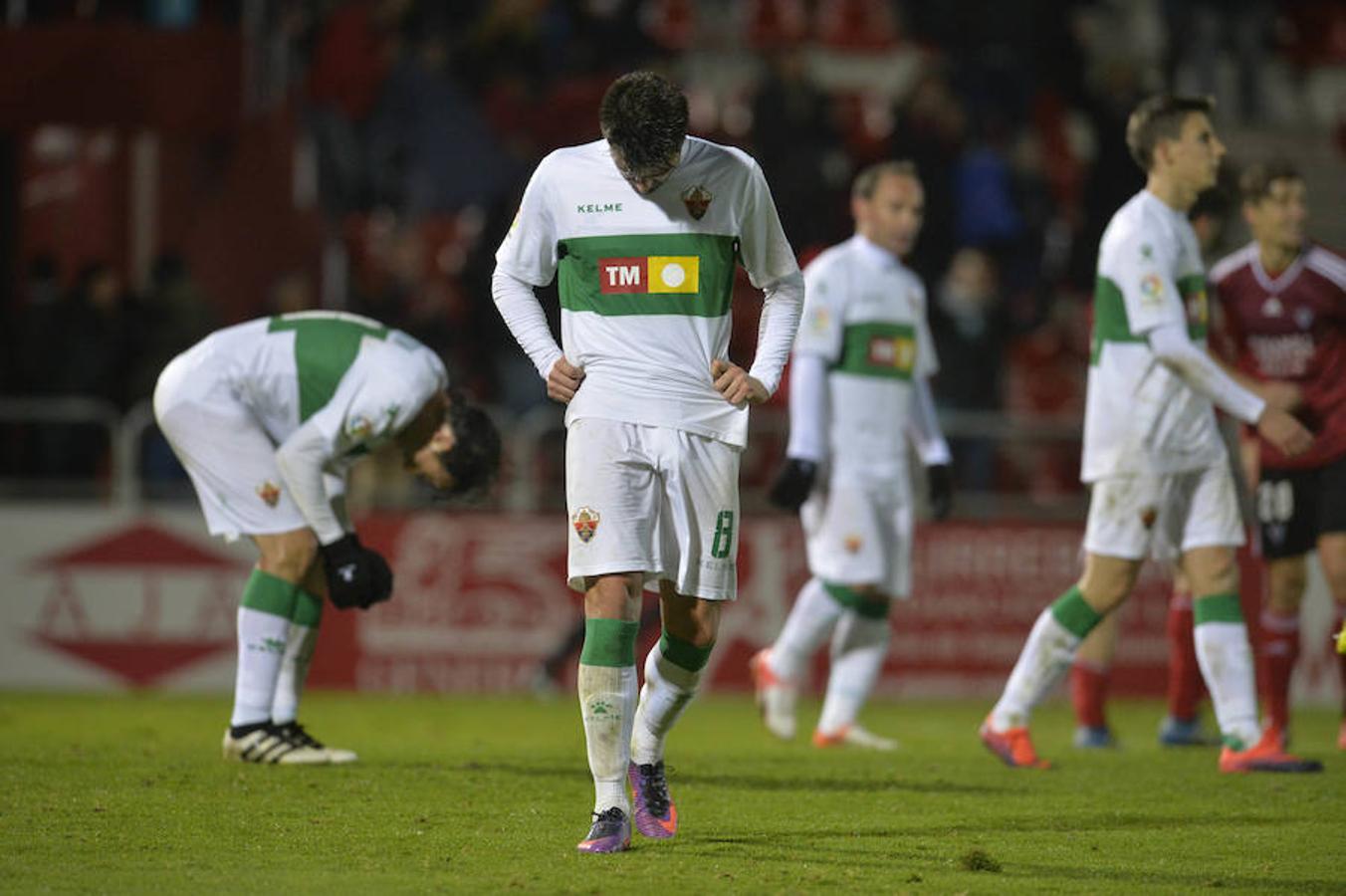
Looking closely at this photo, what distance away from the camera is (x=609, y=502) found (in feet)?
20.9

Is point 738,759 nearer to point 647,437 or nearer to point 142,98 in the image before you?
point 647,437

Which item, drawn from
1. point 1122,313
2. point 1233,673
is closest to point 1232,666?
point 1233,673

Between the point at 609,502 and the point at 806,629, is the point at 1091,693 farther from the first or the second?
the point at 609,502

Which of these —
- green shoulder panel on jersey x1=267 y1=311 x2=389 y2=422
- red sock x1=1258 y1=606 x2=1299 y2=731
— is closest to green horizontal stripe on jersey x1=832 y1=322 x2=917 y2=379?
red sock x1=1258 y1=606 x2=1299 y2=731

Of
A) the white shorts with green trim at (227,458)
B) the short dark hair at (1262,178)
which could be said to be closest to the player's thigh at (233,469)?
the white shorts with green trim at (227,458)

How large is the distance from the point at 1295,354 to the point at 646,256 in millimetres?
4348

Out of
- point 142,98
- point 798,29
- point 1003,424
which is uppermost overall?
point 798,29

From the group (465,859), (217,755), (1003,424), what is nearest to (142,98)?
(1003,424)

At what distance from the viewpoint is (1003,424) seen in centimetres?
1527

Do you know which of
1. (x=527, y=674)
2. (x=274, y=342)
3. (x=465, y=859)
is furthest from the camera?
(x=527, y=674)

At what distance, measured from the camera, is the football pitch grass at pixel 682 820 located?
585cm

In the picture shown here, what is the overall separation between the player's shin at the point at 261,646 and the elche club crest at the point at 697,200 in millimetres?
3066

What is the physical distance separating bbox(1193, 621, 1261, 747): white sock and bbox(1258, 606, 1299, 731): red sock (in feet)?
3.68

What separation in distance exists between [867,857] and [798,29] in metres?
15.6
